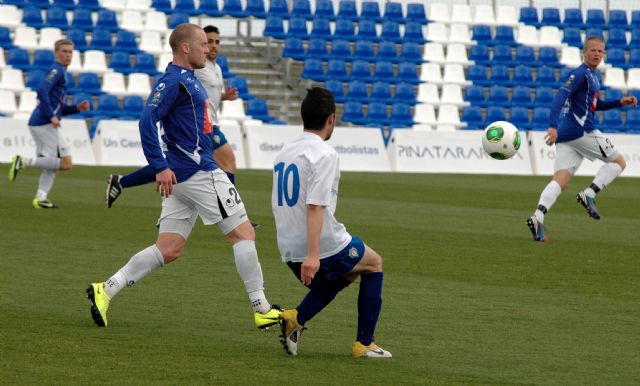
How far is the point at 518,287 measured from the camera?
954 cm

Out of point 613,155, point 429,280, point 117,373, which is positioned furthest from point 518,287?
point 613,155

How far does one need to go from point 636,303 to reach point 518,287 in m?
1.06

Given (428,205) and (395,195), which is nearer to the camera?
(428,205)

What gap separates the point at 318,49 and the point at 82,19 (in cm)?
655

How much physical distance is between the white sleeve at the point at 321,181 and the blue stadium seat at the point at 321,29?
27263mm

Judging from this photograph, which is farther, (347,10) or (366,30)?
(347,10)

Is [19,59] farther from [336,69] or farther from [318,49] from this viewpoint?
[336,69]

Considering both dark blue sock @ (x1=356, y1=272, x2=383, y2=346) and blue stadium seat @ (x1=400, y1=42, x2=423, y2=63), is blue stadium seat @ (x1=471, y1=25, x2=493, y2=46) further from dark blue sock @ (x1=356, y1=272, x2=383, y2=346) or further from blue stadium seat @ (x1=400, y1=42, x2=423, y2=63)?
dark blue sock @ (x1=356, y1=272, x2=383, y2=346)

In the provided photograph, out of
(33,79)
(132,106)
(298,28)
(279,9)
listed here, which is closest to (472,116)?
(298,28)

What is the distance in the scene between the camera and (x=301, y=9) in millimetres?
33781

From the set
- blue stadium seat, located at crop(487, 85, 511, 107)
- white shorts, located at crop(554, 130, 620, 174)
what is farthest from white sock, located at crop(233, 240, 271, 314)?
blue stadium seat, located at crop(487, 85, 511, 107)

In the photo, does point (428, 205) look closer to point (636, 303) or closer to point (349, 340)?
point (636, 303)

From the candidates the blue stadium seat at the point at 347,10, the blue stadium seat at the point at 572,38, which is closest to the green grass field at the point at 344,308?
the blue stadium seat at the point at 347,10

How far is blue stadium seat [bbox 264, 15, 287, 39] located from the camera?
32562 millimetres
